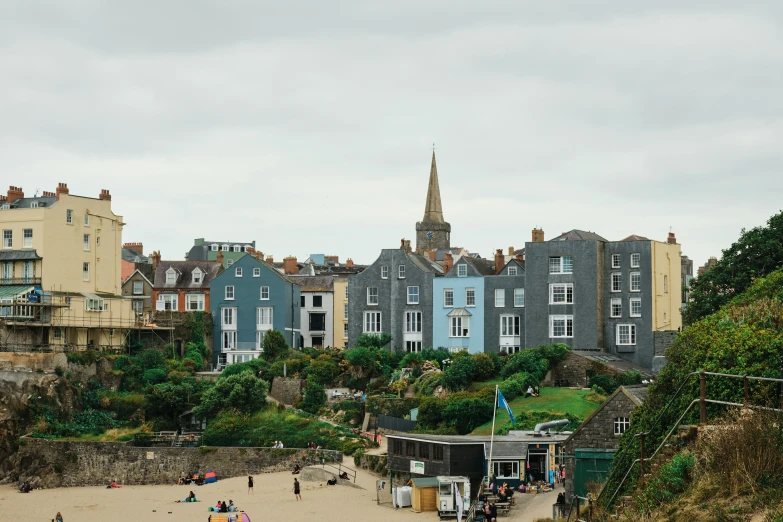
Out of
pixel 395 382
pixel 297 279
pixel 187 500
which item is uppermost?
pixel 297 279

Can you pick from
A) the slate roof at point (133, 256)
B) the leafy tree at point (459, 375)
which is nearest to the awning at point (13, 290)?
the leafy tree at point (459, 375)

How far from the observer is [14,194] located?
66938mm

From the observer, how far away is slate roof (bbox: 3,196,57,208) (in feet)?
213

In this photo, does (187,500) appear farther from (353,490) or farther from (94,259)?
(94,259)

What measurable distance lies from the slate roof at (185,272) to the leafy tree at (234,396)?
20.3 metres

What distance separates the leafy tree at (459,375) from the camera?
53.7 m

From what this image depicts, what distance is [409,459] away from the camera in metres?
42.7

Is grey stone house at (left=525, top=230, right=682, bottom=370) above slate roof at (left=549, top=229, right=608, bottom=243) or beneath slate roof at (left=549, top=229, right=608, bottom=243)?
beneath

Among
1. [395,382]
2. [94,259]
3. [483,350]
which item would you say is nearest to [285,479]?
[395,382]

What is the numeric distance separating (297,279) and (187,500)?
109 feet

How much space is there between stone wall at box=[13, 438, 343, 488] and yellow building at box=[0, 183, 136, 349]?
31.5 ft

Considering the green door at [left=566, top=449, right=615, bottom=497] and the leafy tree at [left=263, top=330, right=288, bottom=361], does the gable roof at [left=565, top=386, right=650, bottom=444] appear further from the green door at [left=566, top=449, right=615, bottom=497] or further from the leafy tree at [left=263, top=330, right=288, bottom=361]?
the leafy tree at [left=263, top=330, right=288, bottom=361]

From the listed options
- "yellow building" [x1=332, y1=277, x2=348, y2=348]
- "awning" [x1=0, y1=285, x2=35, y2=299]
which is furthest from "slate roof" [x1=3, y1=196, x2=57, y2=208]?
"yellow building" [x1=332, y1=277, x2=348, y2=348]

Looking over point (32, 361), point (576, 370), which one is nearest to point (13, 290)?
point (32, 361)
